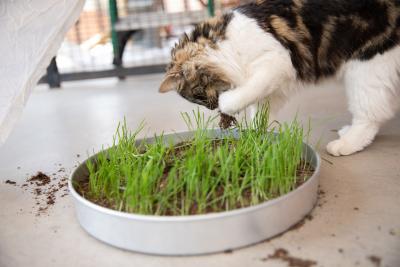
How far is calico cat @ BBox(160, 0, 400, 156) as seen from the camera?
1740 mm

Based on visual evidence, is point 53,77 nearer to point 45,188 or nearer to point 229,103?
point 45,188

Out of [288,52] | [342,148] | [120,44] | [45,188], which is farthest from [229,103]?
[120,44]

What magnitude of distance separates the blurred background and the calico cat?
5.91 feet

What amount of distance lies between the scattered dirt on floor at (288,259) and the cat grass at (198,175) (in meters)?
0.18

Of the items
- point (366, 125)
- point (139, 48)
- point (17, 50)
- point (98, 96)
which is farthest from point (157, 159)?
point (139, 48)

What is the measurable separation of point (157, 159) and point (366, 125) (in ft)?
3.26

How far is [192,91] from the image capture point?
1779mm

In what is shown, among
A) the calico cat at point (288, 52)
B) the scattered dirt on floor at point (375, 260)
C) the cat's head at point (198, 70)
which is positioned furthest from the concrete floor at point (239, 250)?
the cat's head at point (198, 70)

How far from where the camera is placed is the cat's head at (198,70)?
1734mm

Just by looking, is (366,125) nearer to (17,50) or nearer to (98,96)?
(17,50)

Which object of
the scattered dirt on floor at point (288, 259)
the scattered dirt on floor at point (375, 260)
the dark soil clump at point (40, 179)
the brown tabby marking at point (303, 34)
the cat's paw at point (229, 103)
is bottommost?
the dark soil clump at point (40, 179)

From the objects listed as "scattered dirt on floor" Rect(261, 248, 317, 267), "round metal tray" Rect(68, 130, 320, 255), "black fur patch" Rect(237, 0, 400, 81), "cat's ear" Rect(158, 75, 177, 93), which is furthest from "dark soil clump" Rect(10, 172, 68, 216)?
"black fur patch" Rect(237, 0, 400, 81)

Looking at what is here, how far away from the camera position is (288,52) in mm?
1781

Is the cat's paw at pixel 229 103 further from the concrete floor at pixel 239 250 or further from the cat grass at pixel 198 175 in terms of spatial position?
the concrete floor at pixel 239 250
